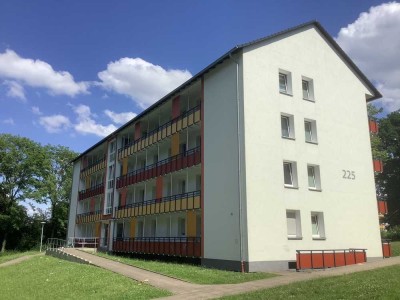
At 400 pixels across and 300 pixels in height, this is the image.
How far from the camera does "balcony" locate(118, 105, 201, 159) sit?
27172 mm

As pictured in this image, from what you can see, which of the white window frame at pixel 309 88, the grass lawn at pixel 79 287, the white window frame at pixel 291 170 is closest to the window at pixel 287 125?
the white window frame at pixel 291 170

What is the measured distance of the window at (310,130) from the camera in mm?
25156

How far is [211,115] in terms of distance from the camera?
83.0ft

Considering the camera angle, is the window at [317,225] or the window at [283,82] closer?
the window at [317,225]

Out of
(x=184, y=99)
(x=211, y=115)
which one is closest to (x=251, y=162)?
(x=211, y=115)

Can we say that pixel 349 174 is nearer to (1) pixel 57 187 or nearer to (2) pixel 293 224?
(2) pixel 293 224

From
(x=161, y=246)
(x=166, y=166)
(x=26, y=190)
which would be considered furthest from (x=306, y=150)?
(x=26, y=190)

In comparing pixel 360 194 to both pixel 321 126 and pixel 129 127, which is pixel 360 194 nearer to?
pixel 321 126

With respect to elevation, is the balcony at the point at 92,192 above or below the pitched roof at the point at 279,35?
below

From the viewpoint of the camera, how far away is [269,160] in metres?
22.5

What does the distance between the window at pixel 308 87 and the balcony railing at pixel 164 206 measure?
9318mm

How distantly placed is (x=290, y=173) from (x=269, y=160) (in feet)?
6.54

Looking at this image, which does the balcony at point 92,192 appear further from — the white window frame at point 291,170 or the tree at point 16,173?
the white window frame at point 291,170

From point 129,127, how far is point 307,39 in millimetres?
18952
